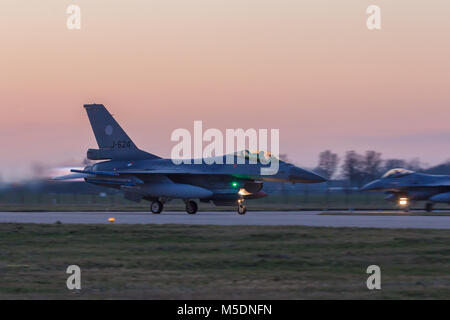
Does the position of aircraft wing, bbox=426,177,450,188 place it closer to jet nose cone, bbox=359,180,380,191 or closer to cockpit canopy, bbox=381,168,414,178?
cockpit canopy, bbox=381,168,414,178

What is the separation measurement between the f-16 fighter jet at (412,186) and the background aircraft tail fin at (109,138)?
1300 centimetres

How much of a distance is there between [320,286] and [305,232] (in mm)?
8812

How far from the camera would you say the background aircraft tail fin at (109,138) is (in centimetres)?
3747

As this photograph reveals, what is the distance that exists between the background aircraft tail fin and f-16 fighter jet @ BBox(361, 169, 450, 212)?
13.0 meters

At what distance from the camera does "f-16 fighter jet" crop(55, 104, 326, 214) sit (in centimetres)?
3431

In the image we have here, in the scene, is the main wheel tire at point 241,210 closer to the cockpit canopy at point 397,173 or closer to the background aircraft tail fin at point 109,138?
the background aircraft tail fin at point 109,138

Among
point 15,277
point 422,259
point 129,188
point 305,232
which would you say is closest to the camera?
point 15,277

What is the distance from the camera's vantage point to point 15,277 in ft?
43.8

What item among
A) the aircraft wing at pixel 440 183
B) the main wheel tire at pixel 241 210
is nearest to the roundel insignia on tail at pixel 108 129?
the main wheel tire at pixel 241 210

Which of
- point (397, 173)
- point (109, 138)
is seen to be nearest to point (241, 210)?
point (109, 138)

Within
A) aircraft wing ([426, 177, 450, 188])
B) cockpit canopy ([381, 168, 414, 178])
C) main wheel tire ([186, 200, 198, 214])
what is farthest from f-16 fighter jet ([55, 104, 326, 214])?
aircraft wing ([426, 177, 450, 188])
